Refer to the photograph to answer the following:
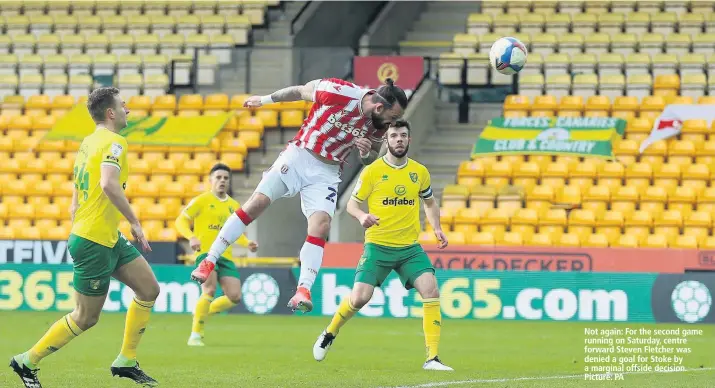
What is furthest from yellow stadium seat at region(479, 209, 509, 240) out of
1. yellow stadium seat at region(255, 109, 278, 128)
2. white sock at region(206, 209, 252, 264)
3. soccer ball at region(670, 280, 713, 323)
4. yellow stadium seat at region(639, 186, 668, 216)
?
white sock at region(206, 209, 252, 264)

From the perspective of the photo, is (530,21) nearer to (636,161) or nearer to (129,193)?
(636,161)

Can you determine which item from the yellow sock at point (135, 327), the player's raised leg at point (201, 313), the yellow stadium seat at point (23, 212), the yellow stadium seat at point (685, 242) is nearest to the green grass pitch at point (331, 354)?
the player's raised leg at point (201, 313)

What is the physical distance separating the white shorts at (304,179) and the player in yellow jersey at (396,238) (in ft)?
3.35

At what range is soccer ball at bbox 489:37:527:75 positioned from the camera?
11969mm

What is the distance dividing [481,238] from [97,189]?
12825mm

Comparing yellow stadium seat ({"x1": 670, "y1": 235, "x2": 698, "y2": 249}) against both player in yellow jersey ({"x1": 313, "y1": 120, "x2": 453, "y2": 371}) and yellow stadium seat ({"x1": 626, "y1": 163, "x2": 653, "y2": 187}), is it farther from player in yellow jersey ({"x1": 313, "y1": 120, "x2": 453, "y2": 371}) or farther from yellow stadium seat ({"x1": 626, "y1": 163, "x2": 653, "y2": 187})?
player in yellow jersey ({"x1": 313, "y1": 120, "x2": 453, "y2": 371})

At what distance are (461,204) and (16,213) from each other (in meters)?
8.36

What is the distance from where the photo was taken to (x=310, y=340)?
50.9 feet

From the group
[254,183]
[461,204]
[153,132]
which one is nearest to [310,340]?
[461,204]

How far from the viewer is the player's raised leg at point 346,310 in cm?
1185

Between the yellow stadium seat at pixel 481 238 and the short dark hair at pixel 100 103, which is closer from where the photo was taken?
the short dark hair at pixel 100 103

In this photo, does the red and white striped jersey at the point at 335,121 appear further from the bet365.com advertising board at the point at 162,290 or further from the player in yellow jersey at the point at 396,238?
the bet365.com advertising board at the point at 162,290

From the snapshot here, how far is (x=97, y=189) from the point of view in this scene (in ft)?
30.6

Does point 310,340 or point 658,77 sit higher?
point 658,77
